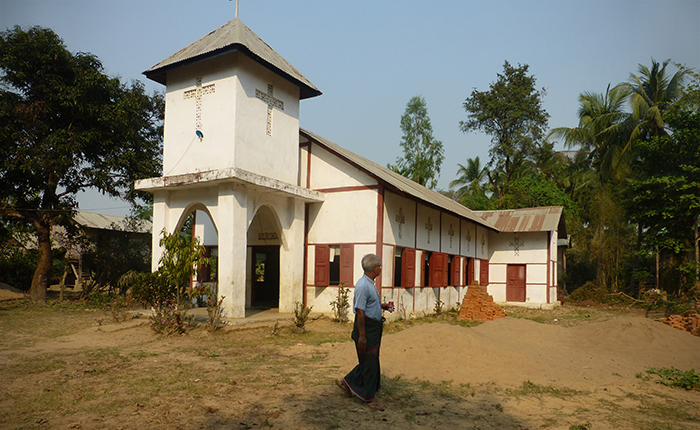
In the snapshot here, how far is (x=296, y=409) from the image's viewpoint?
5.05 m

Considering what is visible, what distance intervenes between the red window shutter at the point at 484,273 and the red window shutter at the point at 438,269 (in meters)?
5.05

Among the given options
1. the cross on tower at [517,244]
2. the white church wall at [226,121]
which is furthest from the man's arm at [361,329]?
the cross on tower at [517,244]

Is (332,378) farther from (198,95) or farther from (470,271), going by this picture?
(470,271)

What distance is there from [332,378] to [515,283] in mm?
17715

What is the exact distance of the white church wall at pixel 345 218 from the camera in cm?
1320

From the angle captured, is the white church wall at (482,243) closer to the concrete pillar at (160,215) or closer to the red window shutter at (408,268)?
the red window shutter at (408,268)

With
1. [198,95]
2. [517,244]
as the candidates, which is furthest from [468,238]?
[198,95]

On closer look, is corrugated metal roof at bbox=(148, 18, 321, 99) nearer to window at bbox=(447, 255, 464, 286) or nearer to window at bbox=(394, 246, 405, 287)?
window at bbox=(394, 246, 405, 287)

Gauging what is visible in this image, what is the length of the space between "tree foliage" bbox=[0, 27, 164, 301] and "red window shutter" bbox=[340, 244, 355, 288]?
8.13 meters

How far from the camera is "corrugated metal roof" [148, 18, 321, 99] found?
11.2 m

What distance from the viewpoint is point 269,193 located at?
12.3 metres

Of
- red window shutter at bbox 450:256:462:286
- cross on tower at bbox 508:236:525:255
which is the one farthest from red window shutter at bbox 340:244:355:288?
cross on tower at bbox 508:236:525:255

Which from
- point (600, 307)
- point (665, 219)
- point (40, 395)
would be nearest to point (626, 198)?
point (665, 219)

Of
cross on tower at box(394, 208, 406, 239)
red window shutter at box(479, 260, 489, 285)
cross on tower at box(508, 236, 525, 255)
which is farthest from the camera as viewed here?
cross on tower at box(508, 236, 525, 255)
